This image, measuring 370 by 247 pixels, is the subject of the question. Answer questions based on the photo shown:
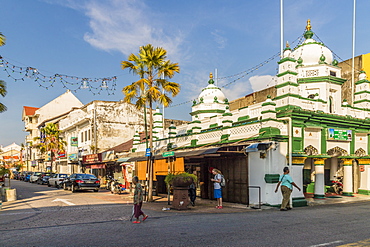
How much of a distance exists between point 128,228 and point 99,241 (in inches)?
68.6

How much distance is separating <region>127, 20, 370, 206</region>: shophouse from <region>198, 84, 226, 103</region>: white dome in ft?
13.0

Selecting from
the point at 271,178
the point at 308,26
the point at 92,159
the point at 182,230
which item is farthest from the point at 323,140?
the point at 92,159

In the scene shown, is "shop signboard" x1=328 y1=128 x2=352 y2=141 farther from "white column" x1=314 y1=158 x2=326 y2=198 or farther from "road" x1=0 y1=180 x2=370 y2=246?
"road" x1=0 y1=180 x2=370 y2=246

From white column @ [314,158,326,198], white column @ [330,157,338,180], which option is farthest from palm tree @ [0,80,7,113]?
white column @ [330,157,338,180]

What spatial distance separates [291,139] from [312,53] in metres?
6.37

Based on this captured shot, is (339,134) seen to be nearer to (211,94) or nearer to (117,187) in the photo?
(211,94)

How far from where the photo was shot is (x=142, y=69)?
59.6ft

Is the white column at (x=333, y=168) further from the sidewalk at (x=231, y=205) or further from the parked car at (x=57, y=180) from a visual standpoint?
the parked car at (x=57, y=180)

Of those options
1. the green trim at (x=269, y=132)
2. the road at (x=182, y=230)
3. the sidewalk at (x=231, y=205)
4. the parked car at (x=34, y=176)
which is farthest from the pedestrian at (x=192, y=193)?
the parked car at (x=34, y=176)

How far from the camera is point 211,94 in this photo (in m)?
26.0

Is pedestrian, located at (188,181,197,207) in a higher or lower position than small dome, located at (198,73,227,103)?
lower

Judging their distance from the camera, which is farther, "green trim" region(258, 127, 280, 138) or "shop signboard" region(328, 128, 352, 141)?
"shop signboard" region(328, 128, 352, 141)

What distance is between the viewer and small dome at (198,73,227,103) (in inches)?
1018

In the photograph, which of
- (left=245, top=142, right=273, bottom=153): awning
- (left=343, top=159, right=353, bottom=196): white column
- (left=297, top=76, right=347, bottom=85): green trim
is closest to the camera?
(left=245, top=142, right=273, bottom=153): awning
